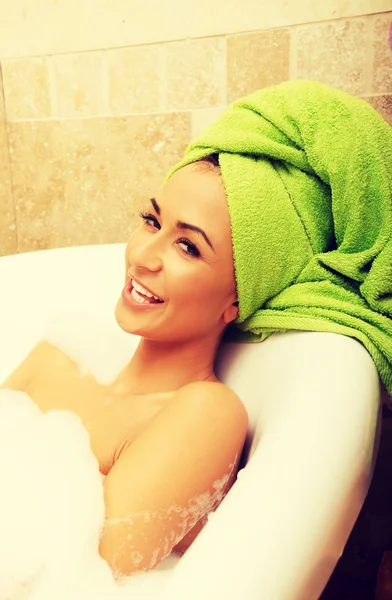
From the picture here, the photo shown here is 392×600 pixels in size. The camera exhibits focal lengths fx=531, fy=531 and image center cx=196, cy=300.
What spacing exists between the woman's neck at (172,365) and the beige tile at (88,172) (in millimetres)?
604

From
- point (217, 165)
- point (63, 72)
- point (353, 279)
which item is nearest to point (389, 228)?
point (353, 279)

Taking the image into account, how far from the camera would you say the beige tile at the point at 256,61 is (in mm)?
1121

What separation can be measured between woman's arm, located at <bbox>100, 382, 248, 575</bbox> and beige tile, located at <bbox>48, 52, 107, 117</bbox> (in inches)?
36.2

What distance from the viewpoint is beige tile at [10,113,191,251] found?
130cm

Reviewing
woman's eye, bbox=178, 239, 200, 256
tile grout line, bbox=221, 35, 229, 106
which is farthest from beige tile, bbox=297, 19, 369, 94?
woman's eye, bbox=178, 239, 200, 256

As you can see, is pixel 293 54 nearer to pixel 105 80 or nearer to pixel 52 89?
pixel 105 80

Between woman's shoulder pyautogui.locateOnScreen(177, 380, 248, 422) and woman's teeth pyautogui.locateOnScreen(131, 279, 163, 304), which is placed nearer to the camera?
woman's shoulder pyautogui.locateOnScreen(177, 380, 248, 422)

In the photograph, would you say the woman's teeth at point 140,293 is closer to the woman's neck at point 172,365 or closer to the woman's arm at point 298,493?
the woman's neck at point 172,365

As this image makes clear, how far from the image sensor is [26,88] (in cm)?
138

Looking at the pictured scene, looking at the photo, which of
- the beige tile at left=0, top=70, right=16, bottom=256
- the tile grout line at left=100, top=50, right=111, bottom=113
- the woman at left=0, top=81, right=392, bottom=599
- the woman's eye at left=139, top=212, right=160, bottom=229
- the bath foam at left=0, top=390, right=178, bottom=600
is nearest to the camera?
the bath foam at left=0, top=390, right=178, bottom=600

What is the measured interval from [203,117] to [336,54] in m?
0.32

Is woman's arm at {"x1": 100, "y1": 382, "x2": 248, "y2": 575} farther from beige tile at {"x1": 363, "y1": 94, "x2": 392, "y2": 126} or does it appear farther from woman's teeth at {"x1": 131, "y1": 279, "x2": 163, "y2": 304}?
beige tile at {"x1": 363, "y1": 94, "x2": 392, "y2": 126}

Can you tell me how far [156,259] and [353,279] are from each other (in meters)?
0.28

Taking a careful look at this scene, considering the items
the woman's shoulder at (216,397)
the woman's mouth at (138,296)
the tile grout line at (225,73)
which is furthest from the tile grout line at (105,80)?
the woman's shoulder at (216,397)
